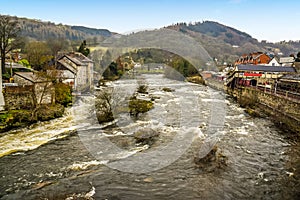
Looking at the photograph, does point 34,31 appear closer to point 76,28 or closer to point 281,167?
point 76,28

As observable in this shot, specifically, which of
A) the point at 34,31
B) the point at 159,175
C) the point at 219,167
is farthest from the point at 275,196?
the point at 34,31

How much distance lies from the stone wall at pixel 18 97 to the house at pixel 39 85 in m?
0.38

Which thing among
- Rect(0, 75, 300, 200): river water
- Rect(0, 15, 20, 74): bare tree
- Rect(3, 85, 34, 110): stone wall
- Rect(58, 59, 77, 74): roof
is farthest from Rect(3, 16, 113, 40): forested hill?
Rect(0, 75, 300, 200): river water

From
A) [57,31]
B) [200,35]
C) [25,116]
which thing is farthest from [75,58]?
[200,35]

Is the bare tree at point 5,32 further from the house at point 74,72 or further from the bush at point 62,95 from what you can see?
the bush at point 62,95

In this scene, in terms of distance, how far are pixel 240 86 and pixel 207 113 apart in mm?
11659

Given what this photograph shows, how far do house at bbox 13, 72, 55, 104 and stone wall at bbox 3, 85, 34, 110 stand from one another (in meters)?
→ 0.38

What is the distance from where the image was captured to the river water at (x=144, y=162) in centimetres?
770

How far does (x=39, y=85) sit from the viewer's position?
57.9 ft

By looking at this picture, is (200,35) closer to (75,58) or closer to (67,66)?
(75,58)

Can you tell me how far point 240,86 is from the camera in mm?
29031

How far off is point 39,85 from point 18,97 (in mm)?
1940

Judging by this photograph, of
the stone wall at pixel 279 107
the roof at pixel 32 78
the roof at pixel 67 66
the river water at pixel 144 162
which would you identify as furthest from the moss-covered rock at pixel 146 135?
the roof at pixel 67 66

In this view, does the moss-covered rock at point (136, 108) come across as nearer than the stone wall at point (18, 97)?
No
